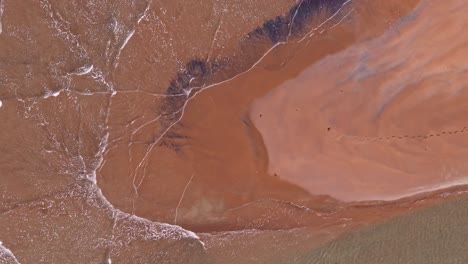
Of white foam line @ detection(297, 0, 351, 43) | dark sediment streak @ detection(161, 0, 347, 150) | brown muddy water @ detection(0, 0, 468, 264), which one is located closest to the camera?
brown muddy water @ detection(0, 0, 468, 264)

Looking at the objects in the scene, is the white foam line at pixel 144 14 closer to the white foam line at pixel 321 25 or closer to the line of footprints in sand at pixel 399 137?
the white foam line at pixel 321 25

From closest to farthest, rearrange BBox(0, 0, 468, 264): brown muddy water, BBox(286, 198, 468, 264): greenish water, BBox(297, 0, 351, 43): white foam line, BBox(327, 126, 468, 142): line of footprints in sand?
1. BBox(0, 0, 468, 264): brown muddy water
2. BBox(297, 0, 351, 43): white foam line
3. BBox(327, 126, 468, 142): line of footprints in sand
4. BBox(286, 198, 468, 264): greenish water

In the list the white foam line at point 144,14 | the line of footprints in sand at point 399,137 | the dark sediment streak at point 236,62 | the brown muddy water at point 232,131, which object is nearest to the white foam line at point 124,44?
the brown muddy water at point 232,131

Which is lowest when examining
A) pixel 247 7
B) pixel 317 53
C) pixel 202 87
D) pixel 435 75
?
pixel 435 75

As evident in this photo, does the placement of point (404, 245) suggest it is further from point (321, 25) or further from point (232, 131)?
point (321, 25)

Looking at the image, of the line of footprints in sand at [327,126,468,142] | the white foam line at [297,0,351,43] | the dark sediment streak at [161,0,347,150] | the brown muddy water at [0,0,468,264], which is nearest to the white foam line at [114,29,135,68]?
the brown muddy water at [0,0,468,264]

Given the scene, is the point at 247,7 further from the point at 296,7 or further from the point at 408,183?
the point at 408,183

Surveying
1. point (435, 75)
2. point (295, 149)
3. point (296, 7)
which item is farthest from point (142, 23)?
point (435, 75)

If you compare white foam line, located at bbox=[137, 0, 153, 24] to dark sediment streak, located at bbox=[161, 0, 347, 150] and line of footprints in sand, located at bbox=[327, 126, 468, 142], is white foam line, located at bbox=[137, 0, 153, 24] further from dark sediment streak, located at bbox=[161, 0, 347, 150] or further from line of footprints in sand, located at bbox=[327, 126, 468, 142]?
line of footprints in sand, located at bbox=[327, 126, 468, 142]
